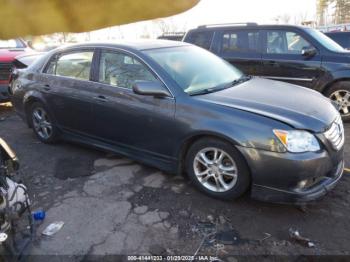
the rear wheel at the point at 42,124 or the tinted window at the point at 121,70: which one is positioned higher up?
the tinted window at the point at 121,70

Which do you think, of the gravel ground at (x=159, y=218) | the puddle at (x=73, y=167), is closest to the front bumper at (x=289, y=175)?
the gravel ground at (x=159, y=218)

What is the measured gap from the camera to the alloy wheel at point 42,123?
5002 millimetres

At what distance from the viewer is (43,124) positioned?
507 cm

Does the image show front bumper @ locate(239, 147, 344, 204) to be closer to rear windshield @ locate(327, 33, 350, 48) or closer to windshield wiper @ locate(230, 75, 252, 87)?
windshield wiper @ locate(230, 75, 252, 87)

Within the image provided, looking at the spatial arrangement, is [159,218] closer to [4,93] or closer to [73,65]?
[73,65]

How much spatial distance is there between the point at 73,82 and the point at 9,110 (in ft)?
12.5

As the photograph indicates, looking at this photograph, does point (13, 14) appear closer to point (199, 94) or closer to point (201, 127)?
point (201, 127)

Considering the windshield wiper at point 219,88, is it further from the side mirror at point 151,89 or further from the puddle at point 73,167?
the puddle at point 73,167

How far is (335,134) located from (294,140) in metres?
0.60

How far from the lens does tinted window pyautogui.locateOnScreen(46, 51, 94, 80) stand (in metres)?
4.35

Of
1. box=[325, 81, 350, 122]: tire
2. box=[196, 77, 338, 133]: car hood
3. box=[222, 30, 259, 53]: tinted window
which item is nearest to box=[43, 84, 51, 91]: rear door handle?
box=[196, 77, 338, 133]: car hood

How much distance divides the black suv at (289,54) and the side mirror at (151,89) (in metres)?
3.27

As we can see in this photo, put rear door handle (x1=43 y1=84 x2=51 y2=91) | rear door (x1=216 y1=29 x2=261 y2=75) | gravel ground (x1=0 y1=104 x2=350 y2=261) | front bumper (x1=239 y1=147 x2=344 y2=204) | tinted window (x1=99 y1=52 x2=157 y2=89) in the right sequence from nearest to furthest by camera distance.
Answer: gravel ground (x1=0 y1=104 x2=350 y2=261)
front bumper (x1=239 y1=147 x2=344 y2=204)
tinted window (x1=99 y1=52 x2=157 y2=89)
rear door handle (x1=43 y1=84 x2=51 y2=91)
rear door (x1=216 y1=29 x2=261 y2=75)

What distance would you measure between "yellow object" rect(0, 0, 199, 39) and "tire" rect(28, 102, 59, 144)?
4.37 metres
